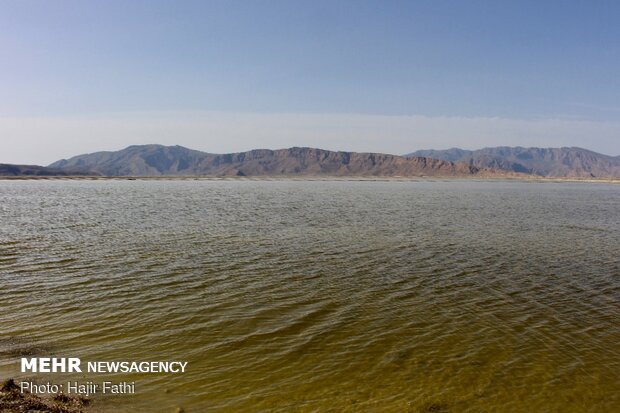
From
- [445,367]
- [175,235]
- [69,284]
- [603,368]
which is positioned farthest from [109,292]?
[603,368]

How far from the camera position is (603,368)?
34.6 feet

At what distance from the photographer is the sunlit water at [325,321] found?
9.17 m

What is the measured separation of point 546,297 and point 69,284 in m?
18.6

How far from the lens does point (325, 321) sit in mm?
13289

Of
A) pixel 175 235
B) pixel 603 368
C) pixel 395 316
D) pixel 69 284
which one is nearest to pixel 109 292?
pixel 69 284

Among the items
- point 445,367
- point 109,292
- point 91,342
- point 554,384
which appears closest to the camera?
point 554,384

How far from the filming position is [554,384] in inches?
384

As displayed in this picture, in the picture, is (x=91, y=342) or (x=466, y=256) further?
(x=466, y=256)

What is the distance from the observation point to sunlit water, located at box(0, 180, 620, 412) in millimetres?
9172

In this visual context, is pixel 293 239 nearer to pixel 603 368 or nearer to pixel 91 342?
pixel 91 342

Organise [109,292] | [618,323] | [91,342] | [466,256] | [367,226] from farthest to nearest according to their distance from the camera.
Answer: [367,226] < [466,256] < [109,292] < [618,323] < [91,342]

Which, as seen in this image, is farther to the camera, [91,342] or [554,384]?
[91,342]

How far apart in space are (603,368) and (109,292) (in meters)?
15.5

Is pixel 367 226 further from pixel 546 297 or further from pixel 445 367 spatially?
pixel 445 367
